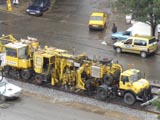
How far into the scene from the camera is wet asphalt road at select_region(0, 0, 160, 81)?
3956cm

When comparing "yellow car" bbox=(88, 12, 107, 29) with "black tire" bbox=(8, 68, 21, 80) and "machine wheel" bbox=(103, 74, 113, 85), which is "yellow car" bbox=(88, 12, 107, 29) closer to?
"black tire" bbox=(8, 68, 21, 80)

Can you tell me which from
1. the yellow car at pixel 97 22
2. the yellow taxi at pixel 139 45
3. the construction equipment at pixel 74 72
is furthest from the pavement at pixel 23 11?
the construction equipment at pixel 74 72

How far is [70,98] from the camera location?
3073 cm

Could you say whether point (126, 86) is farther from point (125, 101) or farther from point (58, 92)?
point (58, 92)

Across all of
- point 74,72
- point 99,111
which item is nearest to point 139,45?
point 74,72

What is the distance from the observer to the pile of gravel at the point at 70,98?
2830cm

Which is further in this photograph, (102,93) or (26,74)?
(26,74)

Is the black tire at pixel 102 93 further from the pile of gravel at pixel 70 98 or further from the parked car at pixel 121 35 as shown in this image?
the parked car at pixel 121 35

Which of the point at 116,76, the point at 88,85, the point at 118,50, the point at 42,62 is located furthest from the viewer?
the point at 118,50

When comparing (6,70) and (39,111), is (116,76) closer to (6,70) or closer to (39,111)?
(39,111)

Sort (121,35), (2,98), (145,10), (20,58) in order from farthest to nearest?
(121,35) → (145,10) → (20,58) → (2,98)

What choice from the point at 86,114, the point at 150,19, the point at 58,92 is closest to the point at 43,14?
the point at 150,19

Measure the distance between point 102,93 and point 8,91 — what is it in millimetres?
5678

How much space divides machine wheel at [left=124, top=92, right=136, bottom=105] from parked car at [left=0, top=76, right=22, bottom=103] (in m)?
6.40
